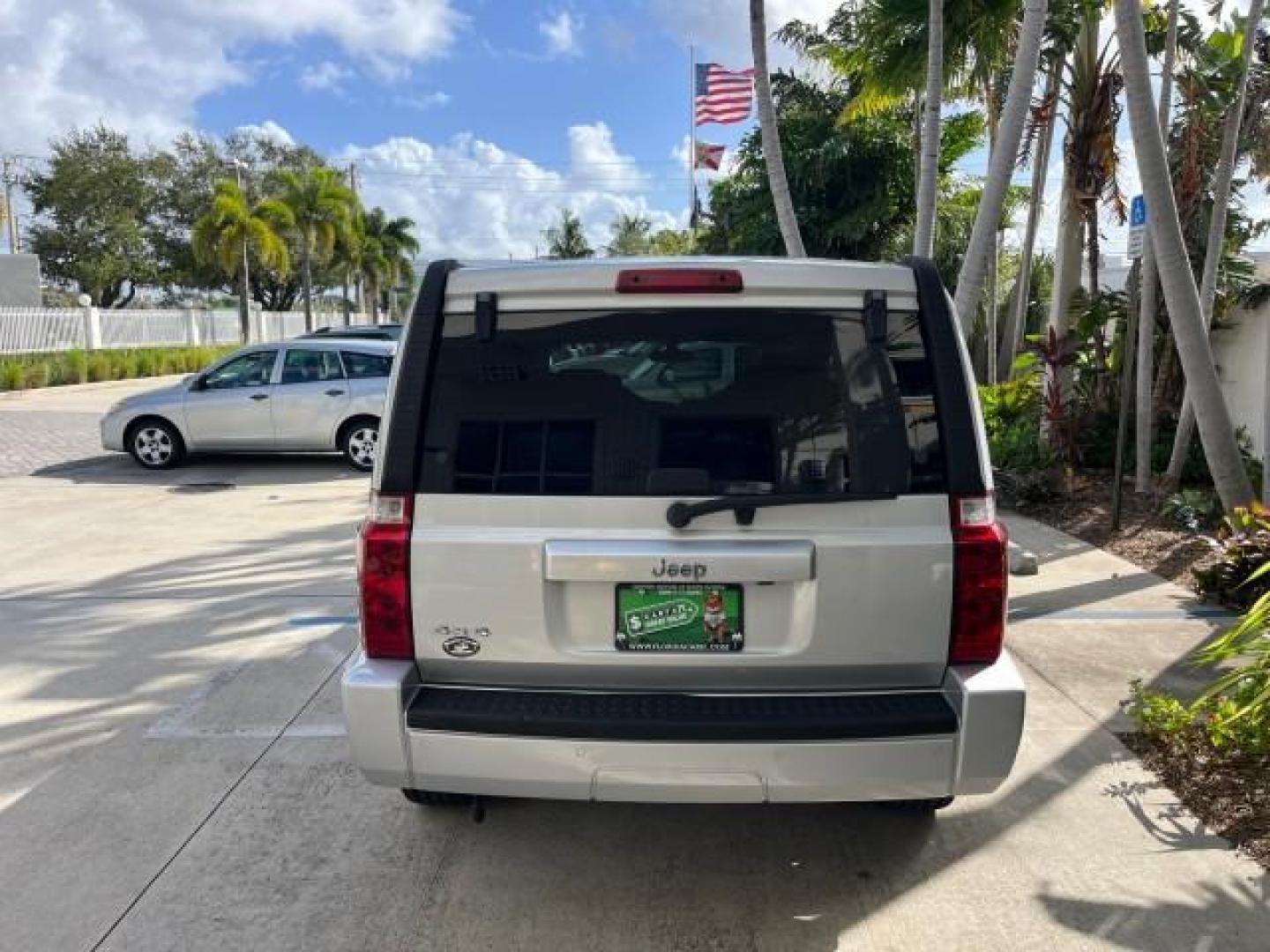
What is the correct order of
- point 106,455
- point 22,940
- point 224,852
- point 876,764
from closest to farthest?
point 876,764
point 22,940
point 224,852
point 106,455

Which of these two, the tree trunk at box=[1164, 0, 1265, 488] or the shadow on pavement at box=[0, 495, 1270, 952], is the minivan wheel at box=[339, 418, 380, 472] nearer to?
the shadow on pavement at box=[0, 495, 1270, 952]

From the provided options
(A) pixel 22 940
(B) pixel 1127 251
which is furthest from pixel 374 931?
(B) pixel 1127 251

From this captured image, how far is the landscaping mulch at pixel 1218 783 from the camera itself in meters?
3.53

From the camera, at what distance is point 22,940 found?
2.99m

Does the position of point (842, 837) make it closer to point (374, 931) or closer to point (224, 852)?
point (374, 931)

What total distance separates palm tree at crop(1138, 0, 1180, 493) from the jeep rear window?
250 inches

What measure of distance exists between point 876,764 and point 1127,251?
21.6 feet

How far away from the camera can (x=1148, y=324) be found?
27.9 feet

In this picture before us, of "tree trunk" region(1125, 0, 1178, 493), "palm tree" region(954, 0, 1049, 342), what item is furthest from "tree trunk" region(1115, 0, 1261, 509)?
"tree trunk" region(1125, 0, 1178, 493)

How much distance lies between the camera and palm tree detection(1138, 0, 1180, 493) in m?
8.30

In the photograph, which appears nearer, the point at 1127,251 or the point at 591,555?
the point at 591,555

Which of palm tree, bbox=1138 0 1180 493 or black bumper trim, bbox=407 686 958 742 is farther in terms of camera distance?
palm tree, bbox=1138 0 1180 493

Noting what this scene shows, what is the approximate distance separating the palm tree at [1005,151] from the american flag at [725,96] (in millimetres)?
19910

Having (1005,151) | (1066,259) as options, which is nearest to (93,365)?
(1066,259)
